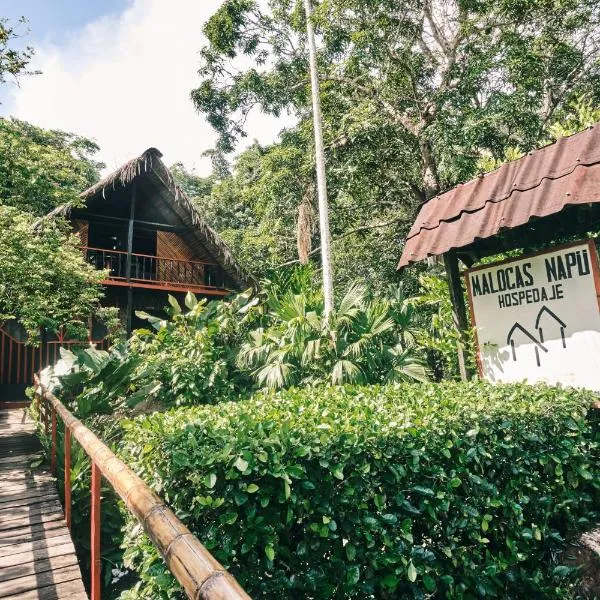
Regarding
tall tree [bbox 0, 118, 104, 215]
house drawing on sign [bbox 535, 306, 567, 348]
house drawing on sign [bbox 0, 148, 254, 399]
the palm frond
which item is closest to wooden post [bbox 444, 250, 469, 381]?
house drawing on sign [bbox 535, 306, 567, 348]

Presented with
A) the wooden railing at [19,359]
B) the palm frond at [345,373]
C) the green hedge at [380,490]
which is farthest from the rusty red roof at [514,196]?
the wooden railing at [19,359]

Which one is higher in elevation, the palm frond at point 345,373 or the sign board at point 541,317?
the sign board at point 541,317

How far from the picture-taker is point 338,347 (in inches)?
227

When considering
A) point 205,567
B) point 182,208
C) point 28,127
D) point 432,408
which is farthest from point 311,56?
point 28,127

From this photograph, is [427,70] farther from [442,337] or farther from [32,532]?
[32,532]

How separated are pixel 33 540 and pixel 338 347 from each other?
12.2 ft

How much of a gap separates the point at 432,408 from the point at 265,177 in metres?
9.20

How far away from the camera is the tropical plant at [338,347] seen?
5492mm

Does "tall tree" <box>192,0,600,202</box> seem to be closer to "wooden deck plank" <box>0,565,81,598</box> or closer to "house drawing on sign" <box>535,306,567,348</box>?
"house drawing on sign" <box>535,306,567,348</box>

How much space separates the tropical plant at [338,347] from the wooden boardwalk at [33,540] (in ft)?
8.50

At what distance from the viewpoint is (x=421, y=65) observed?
33.2 feet

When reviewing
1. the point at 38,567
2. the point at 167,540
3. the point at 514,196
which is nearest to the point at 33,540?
the point at 38,567

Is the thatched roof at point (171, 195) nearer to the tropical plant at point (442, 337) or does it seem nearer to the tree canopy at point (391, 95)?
the tree canopy at point (391, 95)

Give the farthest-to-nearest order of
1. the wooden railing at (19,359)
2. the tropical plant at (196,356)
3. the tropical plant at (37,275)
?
1. the wooden railing at (19,359)
2. the tropical plant at (37,275)
3. the tropical plant at (196,356)
